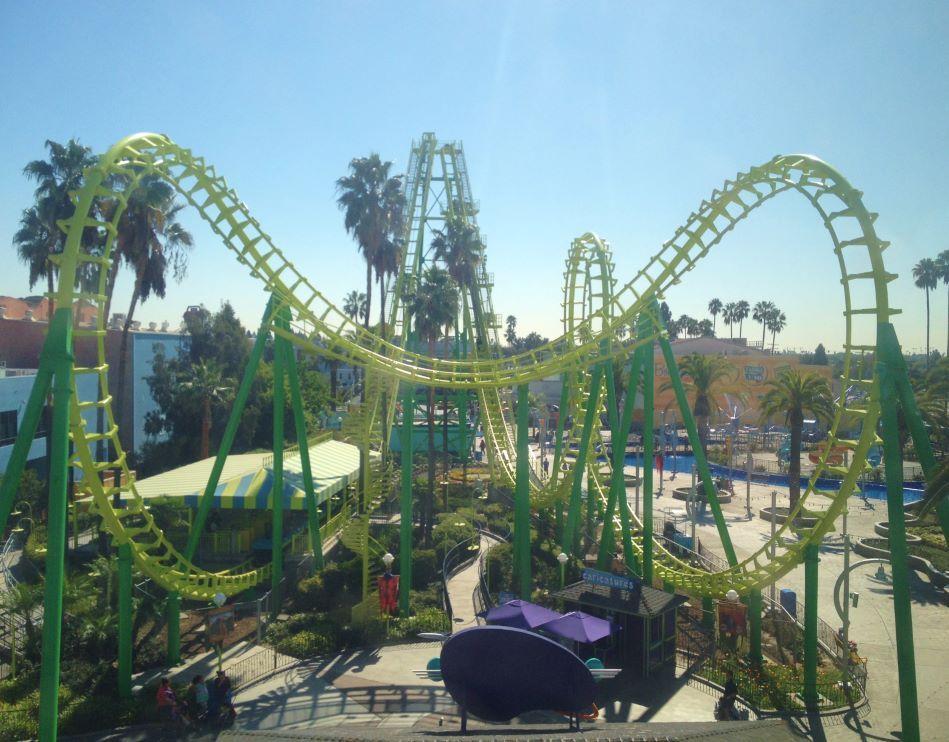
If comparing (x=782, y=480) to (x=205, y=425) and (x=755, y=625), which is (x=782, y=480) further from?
(x=205, y=425)

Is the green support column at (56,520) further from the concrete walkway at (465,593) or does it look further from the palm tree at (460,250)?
the palm tree at (460,250)

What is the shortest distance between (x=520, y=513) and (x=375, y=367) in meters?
5.85

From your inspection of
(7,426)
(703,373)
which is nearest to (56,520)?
(7,426)

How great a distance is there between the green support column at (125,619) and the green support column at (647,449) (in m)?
12.8

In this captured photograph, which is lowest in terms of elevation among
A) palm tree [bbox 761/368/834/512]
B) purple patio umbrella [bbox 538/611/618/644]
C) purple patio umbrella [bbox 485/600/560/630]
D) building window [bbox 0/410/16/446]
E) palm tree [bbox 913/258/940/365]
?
purple patio umbrella [bbox 538/611/618/644]

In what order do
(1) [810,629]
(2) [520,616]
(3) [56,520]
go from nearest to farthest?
1. (3) [56,520]
2. (2) [520,616]
3. (1) [810,629]

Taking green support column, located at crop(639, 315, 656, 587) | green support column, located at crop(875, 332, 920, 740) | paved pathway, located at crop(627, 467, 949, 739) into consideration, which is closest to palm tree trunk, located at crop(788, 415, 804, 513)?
paved pathway, located at crop(627, 467, 949, 739)

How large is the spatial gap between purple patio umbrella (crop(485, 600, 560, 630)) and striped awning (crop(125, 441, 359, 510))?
10.7 metres

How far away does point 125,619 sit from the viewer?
51.4 ft

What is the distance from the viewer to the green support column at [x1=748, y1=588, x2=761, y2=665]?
16944mm

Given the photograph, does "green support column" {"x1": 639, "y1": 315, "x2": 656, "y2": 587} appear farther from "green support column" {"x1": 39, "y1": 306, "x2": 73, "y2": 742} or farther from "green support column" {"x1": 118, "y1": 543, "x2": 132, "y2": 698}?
"green support column" {"x1": 39, "y1": 306, "x2": 73, "y2": 742}

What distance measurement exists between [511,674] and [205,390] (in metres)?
31.1

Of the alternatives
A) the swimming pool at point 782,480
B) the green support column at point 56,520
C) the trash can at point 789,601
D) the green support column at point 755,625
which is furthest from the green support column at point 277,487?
the swimming pool at point 782,480

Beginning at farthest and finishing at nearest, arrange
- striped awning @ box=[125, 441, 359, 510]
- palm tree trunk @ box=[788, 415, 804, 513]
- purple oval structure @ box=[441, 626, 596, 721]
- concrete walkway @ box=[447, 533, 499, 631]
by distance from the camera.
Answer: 1. palm tree trunk @ box=[788, 415, 804, 513]
2. striped awning @ box=[125, 441, 359, 510]
3. concrete walkway @ box=[447, 533, 499, 631]
4. purple oval structure @ box=[441, 626, 596, 721]
